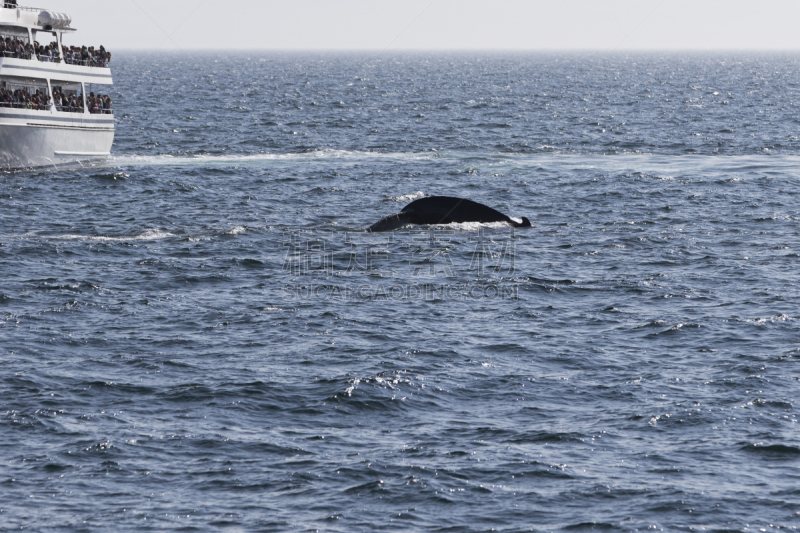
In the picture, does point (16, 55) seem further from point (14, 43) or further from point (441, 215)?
point (441, 215)

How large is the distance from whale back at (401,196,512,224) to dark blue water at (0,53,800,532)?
53 centimetres

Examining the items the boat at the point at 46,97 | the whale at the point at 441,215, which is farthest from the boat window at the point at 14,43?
the whale at the point at 441,215

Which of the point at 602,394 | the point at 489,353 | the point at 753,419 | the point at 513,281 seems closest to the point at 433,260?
the point at 513,281

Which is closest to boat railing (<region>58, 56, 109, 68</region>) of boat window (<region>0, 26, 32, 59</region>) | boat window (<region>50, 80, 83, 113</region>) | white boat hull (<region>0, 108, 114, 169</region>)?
boat window (<region>50, 80, 83, 113</region>)

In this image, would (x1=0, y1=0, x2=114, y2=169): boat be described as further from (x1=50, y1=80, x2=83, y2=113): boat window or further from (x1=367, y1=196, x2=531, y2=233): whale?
(x1=367, y1=196, x2=531, y2=233): whale

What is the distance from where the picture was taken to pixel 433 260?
36375mm

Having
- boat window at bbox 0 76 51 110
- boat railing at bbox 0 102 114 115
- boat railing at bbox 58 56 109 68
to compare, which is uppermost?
boat railing at bbox 58 56 109 68

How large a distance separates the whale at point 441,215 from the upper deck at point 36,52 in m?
27.5

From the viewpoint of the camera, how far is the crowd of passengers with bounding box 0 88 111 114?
183 feet

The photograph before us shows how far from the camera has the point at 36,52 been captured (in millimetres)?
59125

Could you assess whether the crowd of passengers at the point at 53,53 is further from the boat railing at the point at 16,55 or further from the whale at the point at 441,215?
the whale at the point at 441,215

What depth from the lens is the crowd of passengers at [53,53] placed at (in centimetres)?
5738

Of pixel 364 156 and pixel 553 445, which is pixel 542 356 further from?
pixel 364 156

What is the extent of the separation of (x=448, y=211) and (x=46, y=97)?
30174mm
